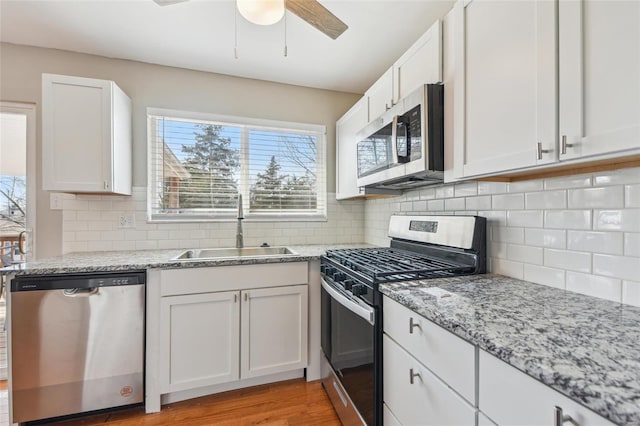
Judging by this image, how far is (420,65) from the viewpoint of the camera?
155cm

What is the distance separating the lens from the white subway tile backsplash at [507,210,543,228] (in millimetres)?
1229

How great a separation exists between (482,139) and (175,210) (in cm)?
235

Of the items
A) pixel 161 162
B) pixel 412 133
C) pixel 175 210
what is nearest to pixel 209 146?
pixel 161 162

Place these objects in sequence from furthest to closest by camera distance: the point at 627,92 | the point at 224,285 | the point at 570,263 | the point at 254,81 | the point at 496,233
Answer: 1. the point at 254,81
2. the point at 224,285
3. the point at 496,233
4. the point at 570,263
5. the point at 627,92

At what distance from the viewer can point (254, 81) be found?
2.67 m

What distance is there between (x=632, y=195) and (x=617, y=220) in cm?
9

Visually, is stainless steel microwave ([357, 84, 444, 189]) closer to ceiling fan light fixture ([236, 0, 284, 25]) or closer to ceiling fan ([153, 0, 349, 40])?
ceiling fan ([153, 0, 349, 40])

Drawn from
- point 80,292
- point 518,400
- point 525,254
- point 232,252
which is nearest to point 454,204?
point 525,254

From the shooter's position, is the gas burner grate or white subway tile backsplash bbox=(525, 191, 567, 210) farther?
the gas burner grate

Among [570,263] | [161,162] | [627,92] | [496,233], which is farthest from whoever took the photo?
[161,162]

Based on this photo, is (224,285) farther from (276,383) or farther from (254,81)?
(254,81)

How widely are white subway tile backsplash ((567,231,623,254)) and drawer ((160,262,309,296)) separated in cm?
149

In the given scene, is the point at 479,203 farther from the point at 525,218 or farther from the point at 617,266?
the point at 617,266

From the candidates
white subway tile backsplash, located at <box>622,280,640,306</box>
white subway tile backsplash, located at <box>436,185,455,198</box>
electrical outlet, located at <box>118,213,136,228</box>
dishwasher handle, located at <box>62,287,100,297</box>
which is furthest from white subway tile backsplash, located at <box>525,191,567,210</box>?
electrical outlet, located at <box>118,213,136,228</box>
